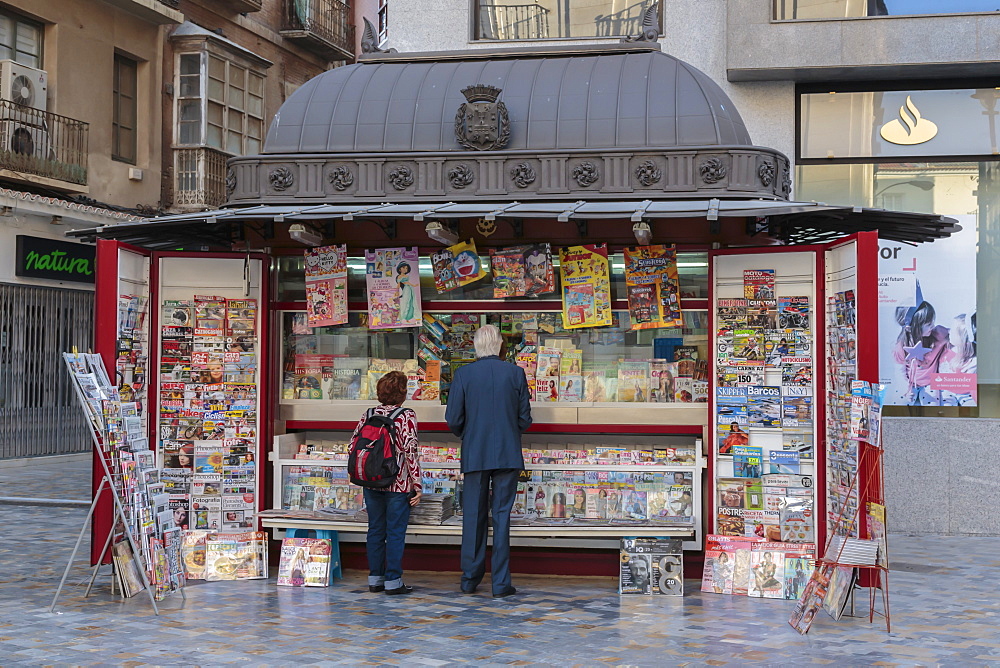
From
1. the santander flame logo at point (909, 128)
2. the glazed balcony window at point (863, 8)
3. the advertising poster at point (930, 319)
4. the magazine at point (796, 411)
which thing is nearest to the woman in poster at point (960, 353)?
the advertising poster at point (930, 319)

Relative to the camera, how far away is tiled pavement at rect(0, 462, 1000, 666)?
5.96 m

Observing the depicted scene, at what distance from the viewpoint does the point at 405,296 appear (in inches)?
342

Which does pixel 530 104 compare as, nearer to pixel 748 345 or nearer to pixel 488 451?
pixel 748 345

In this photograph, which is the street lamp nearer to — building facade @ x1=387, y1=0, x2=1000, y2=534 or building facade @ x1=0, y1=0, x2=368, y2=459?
building facade @ x1=387, y1=0, x2=1000, y2=534

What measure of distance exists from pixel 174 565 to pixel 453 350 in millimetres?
2754

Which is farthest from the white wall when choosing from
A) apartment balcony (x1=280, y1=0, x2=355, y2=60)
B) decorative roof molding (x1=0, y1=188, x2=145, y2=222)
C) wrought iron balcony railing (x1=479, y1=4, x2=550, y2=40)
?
wrought iron balcony railing (x1=479, y1=4, x2=550, y2=40)

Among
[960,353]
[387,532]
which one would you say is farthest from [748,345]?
[960,353]

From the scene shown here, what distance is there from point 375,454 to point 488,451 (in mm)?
762

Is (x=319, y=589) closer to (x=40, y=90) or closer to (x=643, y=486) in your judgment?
(x=643, y=486)

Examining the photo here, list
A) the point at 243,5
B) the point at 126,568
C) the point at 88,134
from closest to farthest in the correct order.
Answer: the point at 126,568
the point at 88,134
the point at 243,5

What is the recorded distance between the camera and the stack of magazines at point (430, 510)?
8.15 m

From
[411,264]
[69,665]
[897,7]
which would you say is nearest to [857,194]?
[897,7]

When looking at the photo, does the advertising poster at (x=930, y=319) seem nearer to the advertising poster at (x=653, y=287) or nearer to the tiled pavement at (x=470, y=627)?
the tiled pavement at (x=470, y=627)

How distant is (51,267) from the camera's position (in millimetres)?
18062
